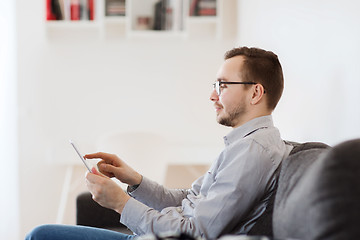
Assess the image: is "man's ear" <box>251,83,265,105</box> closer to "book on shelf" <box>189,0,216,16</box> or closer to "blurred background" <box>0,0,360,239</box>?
"blurred background" <box>0,0,360,239</box>

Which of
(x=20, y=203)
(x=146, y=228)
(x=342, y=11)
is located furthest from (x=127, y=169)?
(x=20, y=203)

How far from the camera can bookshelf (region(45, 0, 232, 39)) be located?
377cm

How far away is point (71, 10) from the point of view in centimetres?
377

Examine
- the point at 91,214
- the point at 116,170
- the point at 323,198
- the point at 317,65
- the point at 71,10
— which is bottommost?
the point at 91,214

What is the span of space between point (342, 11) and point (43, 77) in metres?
2.72

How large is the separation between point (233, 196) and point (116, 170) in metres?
0.60

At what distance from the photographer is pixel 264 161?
155 cm

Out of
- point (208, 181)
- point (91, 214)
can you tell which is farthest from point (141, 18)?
point (208, 181)

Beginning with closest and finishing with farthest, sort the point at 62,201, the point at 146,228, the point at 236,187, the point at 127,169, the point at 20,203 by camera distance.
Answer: the point at 236,187, the point at 146,228, the point at 127,169, the point at 20,203, the point at 62,201

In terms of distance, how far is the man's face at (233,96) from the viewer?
5.88 ft

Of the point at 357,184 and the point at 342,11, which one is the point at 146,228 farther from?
the point at 342,11

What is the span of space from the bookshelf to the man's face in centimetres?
206

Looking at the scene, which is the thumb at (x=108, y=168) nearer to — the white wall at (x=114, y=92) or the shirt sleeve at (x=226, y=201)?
the shirt sleeve at (x=226, y=201)

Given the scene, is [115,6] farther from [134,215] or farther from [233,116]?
[134,215]
